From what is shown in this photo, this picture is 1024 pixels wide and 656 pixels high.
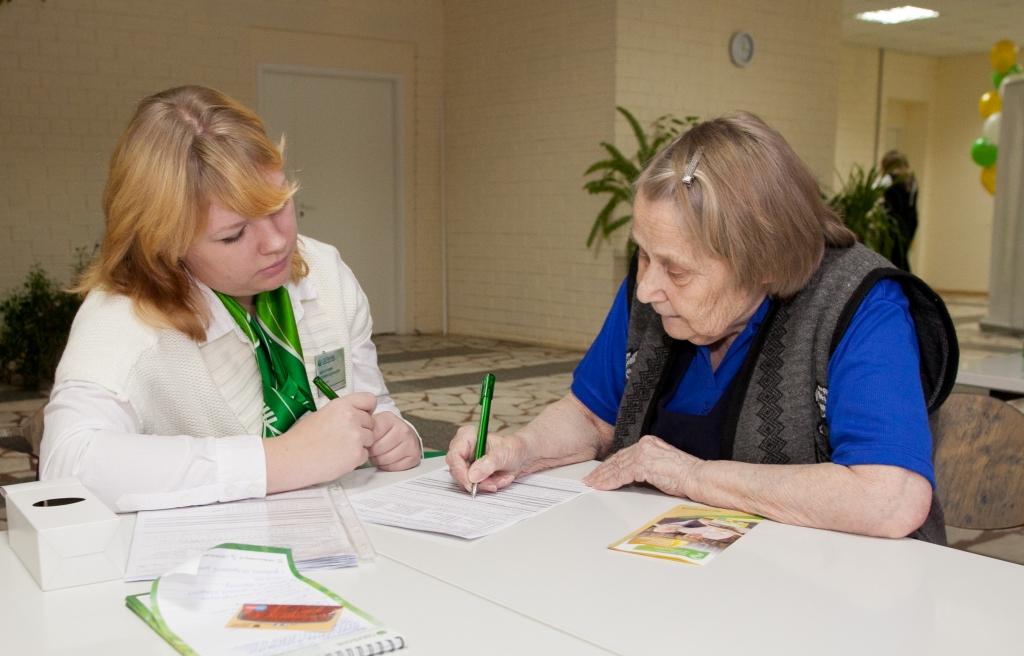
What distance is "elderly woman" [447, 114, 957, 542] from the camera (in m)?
1.41

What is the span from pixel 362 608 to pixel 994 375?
240cm

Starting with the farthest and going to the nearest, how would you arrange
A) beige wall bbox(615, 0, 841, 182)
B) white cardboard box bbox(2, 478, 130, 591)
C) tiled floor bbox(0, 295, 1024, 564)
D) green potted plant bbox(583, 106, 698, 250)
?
beige wall bbox(615, 0, 841, 182), green potted plant bbox(583, 106, 698, 250), tiled floor bbox(0, 295, 1024, 564), white cardboard box bbox(2, 478, 130, 591)

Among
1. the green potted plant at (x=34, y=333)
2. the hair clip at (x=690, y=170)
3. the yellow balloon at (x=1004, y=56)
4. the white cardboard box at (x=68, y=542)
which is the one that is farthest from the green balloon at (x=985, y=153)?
the white cardboard box at (x=68, y=542)

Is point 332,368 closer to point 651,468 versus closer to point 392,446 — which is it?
point 392,446

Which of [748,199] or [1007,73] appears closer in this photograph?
[748,199]

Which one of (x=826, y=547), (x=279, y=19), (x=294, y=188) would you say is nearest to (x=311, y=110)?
(x=279, y=19)

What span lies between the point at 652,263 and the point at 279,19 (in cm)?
722

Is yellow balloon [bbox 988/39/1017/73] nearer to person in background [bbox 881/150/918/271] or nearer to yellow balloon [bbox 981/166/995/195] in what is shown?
yellow balloon [bbox 981/166/995/195]

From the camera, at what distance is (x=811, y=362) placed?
5.08 feet

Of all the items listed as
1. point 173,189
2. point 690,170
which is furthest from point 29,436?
point 690,170

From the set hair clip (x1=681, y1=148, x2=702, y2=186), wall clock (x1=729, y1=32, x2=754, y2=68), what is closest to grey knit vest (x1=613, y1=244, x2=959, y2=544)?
hair clip (x1=681, y1=148, x2=702, y2=186)

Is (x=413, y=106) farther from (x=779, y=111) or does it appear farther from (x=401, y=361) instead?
(x=779, y=111)

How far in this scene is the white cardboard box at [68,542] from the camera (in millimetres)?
1152

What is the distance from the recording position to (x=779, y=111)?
8.73 m
